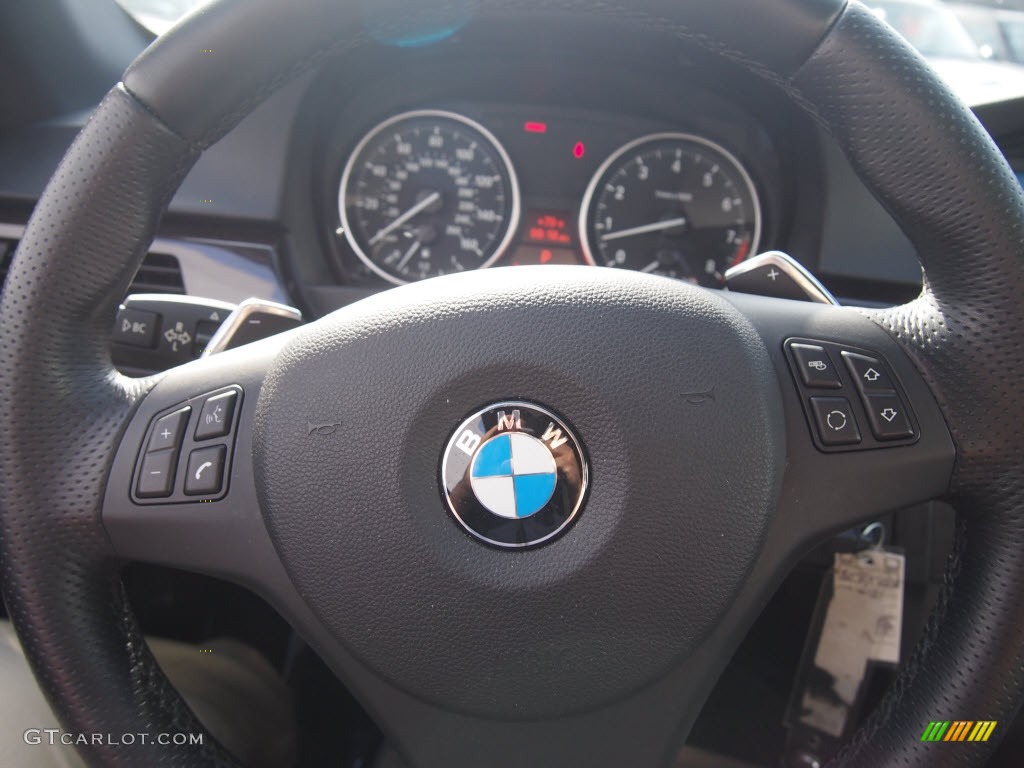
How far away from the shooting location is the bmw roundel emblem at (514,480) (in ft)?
2.30

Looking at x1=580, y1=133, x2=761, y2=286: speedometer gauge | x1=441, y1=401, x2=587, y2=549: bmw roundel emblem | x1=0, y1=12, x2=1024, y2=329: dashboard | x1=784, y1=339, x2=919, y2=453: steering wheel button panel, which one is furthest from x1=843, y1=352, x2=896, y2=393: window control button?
x1=580, y1=133, x2=761, y2=286: speedometer gauge

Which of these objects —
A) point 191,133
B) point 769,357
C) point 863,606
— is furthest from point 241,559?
point 863,606

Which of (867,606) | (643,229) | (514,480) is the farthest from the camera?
(643,229)

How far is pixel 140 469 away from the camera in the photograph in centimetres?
76

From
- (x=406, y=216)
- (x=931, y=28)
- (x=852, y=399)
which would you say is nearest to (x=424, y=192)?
(x=406, y=216)

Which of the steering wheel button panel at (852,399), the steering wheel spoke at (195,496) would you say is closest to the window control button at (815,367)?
the steering wheel button panel at (852,399)

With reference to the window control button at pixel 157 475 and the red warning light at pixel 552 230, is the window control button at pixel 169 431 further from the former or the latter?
the red warning light at pixel 552 230

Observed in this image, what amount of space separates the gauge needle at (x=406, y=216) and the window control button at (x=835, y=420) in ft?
3.88

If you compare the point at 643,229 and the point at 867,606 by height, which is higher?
the point at 643,229

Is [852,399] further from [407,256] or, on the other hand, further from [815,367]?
[407,256]

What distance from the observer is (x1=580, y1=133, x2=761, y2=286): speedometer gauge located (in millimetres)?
1797

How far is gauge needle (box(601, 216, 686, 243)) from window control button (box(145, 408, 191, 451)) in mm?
1199

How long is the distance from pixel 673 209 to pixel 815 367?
110cm

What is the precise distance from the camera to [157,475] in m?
0.76
